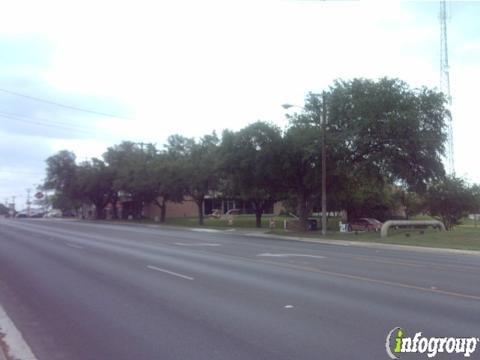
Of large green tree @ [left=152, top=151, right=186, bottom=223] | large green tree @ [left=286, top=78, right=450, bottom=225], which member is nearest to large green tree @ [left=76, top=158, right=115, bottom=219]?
large green tree @ [left=152, top=151, right=186, bottom=223]

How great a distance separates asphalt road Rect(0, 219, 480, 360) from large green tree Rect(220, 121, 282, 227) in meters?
21.7

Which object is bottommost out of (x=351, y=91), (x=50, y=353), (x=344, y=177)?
(x=50, y=353)

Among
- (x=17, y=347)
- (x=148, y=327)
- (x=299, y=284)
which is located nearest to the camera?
(x=17, y=347)

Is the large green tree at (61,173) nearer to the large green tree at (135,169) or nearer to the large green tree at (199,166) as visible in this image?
the large green tree at (135,169)

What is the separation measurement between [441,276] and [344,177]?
2628 centimetres

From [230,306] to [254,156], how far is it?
2983 cm

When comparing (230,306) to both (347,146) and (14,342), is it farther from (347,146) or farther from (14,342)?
(347,146)

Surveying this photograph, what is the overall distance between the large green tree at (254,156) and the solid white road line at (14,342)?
30275 millimetres

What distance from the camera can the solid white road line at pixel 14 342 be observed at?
7062 millimetres

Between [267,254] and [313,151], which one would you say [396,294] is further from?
[313,151]

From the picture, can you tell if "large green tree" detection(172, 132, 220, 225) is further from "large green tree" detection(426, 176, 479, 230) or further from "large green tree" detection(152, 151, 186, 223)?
"large green tree" detection(426, 176, 479, 230)

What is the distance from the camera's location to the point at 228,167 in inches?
1623

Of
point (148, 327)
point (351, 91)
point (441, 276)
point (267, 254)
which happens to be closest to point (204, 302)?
point (148, 327)

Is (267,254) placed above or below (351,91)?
below
